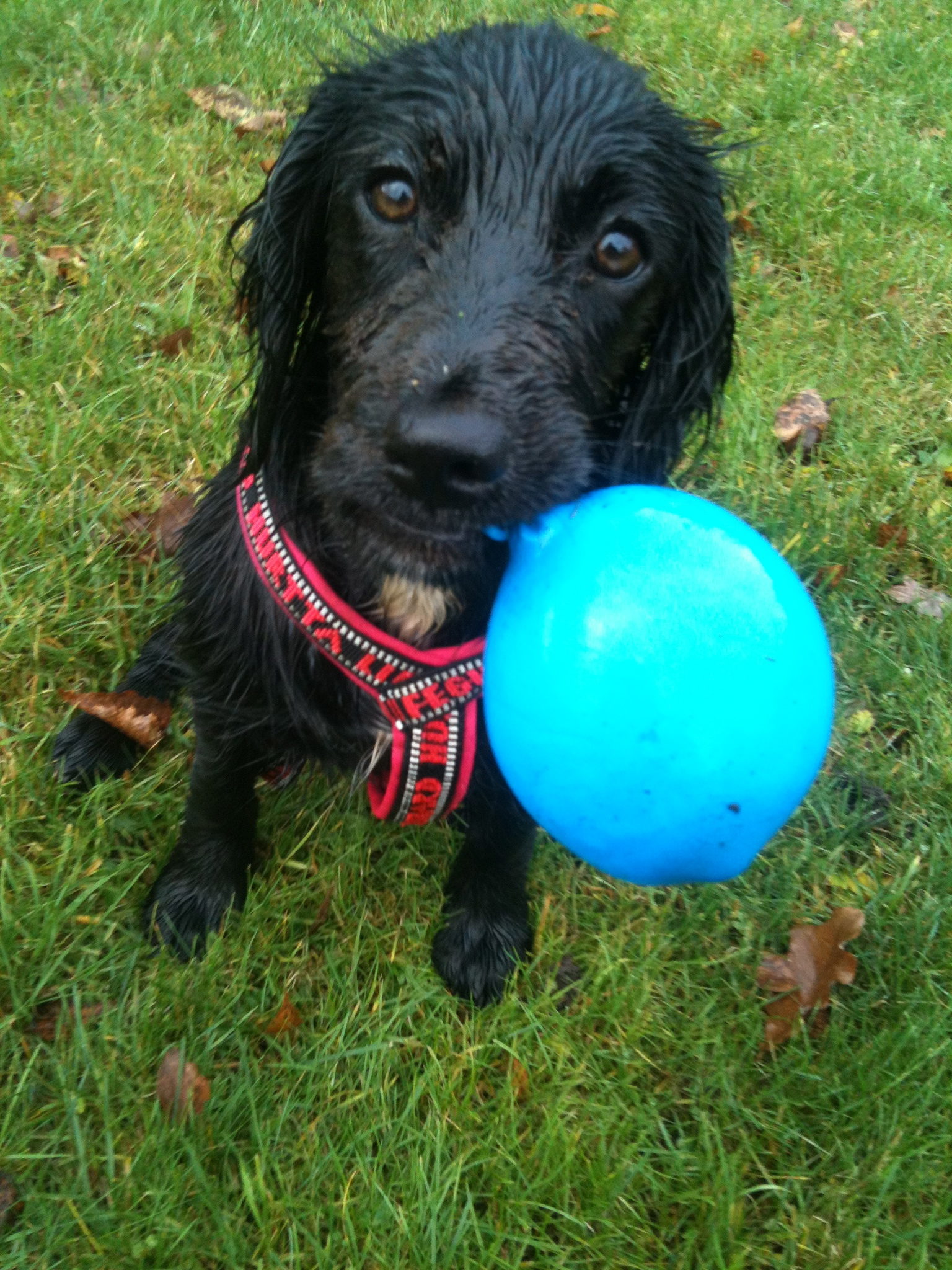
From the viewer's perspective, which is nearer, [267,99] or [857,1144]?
[857,1144]

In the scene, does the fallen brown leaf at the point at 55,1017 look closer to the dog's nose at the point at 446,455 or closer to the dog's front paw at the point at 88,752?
the dog's front paw at the point at 88,752

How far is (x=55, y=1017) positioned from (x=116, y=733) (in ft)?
2.16

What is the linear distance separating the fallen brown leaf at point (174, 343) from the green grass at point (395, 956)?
4 centimetres

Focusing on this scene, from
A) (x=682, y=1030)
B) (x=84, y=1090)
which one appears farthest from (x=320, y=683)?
(x=682, y=1030)

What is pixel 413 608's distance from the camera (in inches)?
74.9

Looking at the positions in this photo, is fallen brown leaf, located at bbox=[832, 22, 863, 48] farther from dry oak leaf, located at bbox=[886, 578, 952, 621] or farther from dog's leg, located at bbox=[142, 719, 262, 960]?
dog's leg, located at bbox=[142, 719, 262, 960]

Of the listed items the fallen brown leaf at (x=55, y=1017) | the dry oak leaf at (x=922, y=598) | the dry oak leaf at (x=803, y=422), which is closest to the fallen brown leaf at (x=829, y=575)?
the dry oak leaf at (x=922, y=598)

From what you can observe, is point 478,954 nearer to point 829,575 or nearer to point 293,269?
point 293,269

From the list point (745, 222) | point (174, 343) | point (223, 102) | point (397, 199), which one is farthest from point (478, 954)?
point (223, 102)

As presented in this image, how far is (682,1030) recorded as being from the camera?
2.22 m

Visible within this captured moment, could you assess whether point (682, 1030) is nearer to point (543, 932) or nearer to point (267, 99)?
point (543, 932)

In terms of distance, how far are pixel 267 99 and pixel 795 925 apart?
3.74 metres

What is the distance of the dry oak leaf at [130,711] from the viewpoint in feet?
7.93

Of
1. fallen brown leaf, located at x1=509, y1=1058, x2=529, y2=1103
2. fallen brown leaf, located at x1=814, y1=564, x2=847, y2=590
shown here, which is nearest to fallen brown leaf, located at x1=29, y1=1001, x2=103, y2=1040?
fallen brown leaf, located at x1=509, y1=1058, x2=529, y2=1103
